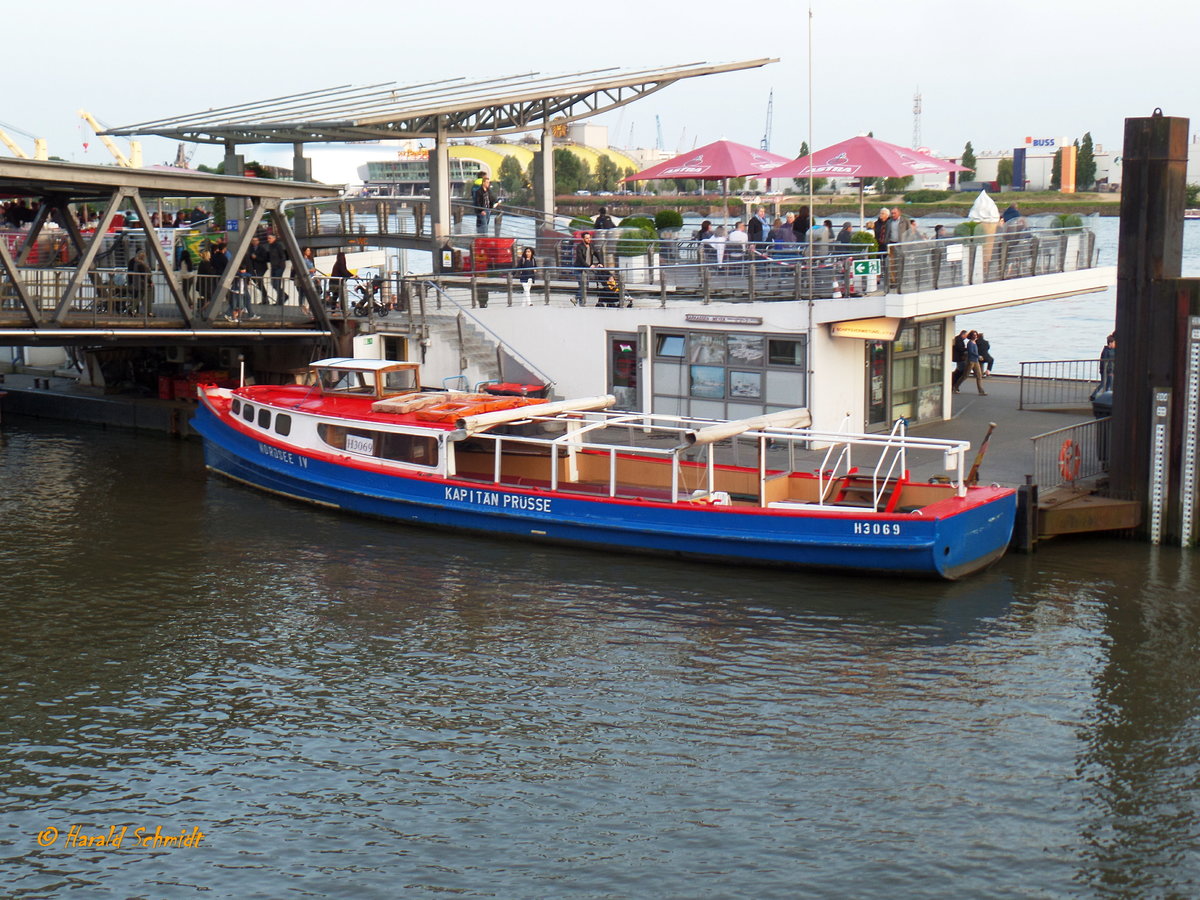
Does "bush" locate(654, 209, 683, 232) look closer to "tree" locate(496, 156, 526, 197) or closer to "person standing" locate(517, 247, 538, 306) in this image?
"person standing" locate(517, 247, 538, 306)

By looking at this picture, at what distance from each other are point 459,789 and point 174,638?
6466 millimetres

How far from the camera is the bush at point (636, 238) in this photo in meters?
31.1

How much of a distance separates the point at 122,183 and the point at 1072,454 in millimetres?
18738

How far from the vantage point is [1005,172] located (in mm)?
152125

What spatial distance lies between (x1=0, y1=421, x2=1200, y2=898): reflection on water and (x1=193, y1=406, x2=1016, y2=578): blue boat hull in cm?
42

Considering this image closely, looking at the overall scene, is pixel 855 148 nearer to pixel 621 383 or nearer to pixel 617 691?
pixel 621 383

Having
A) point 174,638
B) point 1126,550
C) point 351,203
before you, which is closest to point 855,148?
point 1126,550

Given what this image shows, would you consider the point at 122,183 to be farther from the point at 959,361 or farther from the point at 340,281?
the point at 959,361

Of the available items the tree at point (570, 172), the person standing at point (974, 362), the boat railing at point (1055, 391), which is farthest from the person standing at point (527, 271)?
the tree at point (570, 172)

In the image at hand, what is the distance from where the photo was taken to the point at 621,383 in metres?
30.2

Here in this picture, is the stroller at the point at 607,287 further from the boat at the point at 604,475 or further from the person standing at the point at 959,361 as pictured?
the person standing at the point at 959,361

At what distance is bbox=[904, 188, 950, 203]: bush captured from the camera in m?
122

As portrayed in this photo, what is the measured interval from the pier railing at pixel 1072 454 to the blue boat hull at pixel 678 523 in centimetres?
262

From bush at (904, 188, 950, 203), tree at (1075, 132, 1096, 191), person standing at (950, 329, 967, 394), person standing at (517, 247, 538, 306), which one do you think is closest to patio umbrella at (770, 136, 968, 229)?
person standing at (950, 329, 967, 394)
